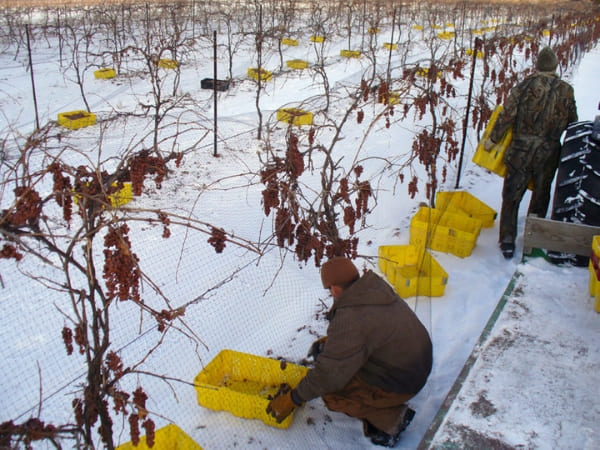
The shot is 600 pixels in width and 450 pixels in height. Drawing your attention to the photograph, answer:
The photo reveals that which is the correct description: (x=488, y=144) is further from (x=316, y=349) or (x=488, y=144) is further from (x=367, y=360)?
(x=367, y=360)

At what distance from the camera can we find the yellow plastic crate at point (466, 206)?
5.16 metres

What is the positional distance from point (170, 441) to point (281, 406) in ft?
1.90

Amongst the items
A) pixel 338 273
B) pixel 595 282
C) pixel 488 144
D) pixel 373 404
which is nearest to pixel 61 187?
pixel 338 273

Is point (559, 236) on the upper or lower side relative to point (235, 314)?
upper

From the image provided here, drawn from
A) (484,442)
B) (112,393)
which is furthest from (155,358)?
(484,442)

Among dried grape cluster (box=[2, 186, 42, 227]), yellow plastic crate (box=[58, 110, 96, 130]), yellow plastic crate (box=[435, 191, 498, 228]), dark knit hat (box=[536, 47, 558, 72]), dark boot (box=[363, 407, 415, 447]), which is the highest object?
dark knit hat (box=[536, 47, 558, 72])

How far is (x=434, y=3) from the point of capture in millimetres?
25344

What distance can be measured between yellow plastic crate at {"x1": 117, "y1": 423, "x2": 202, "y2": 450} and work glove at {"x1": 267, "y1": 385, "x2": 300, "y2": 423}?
16.8 inches

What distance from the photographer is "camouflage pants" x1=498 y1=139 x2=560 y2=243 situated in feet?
14.8

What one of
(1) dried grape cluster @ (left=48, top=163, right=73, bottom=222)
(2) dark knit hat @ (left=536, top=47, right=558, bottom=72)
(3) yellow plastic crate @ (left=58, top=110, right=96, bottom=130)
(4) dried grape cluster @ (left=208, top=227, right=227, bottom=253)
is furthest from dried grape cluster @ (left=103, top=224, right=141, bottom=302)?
(3) yellow plastic crate @ (left=58, top=110, right=96, bottom=130)

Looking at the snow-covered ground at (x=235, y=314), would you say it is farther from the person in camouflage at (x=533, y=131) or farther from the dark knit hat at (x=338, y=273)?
the dark knit hat at (x=338, y=273)

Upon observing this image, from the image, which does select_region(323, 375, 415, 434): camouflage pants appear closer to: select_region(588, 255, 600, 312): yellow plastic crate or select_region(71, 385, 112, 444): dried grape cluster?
select_region(71, 385, 112, 444): dried grape cluster

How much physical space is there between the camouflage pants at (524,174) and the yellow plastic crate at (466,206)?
1.34ft

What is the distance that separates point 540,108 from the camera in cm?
441
